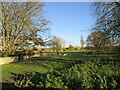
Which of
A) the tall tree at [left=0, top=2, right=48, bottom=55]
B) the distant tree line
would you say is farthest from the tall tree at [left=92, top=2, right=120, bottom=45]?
the tall tree at [left=0, top=2, right=48, bottom=55]

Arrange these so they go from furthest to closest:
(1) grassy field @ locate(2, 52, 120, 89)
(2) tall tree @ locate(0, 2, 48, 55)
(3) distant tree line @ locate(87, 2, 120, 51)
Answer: (2) tall tree @ locate(0, 2, 48, 55), (3) distant tree line @ locate(87, 2, 120, 51), (1) grassy field @ locate(2, 52, 120, 89)

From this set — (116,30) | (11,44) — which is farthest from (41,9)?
(116,30)

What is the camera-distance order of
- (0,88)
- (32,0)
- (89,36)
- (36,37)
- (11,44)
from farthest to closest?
(36,37) < (32,0) < (11,44) < (89,36) < (0,88)

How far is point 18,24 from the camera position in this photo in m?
16.7

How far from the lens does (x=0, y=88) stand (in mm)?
5547

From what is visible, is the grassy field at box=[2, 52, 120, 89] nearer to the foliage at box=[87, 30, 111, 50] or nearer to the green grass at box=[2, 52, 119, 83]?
the green grass at box=[2, 52, 119, 83]

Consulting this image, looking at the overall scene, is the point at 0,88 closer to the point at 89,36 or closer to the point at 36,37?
the point at 89,36

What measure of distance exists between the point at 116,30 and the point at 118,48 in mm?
1548

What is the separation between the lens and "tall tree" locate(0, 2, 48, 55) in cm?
1568

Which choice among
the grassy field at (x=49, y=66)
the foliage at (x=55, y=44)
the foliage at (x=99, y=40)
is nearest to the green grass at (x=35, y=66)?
the grassy field at (x=49, y=66)

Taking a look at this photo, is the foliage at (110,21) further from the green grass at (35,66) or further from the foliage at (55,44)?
the foliage at (55,44)

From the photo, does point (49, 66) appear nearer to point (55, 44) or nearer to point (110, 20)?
point (110, 20)

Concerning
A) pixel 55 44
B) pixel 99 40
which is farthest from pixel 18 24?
pixel 55 44

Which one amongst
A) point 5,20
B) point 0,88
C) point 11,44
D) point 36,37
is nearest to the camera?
point 0,88
